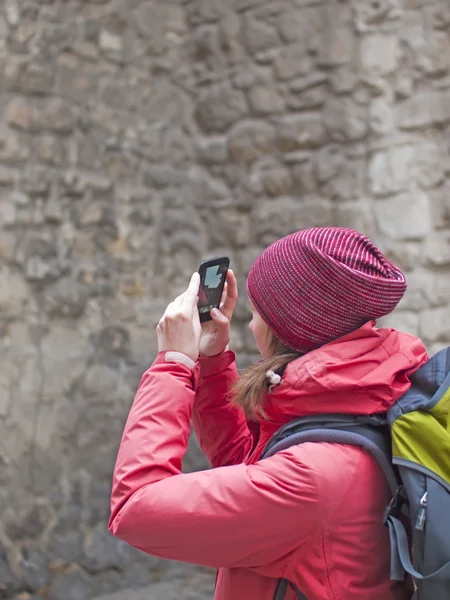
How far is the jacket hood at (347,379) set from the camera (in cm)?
100

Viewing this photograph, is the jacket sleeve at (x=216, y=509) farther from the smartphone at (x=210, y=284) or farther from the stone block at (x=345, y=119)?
the stone block at (x=345, y=119)

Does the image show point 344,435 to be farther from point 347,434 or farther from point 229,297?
point 229,297

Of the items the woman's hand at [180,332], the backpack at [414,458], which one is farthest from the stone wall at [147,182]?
the backpack at [414,458]

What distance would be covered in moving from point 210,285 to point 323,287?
11.1 inches

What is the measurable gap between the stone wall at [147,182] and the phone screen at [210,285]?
171 centimetres

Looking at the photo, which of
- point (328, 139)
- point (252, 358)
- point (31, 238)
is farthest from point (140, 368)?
point (328, 139)

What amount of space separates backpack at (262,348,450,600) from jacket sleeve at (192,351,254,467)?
349mm

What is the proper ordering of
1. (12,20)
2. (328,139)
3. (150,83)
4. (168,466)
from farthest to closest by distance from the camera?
(150,83) < (328,139) < (12,20) < (168,466)

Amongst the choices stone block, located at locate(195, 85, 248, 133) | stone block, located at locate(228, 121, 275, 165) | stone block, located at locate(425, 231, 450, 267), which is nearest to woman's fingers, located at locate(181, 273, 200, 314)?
stone block, located at locate(425, 231, 450, 267)

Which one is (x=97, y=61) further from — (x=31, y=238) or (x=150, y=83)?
(x=31, y=238)

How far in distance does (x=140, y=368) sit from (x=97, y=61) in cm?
141

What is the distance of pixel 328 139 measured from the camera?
3166mm

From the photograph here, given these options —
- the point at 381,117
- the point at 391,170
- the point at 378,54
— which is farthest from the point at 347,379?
the point at 378,54

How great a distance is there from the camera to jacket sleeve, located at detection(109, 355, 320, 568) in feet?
3.03
